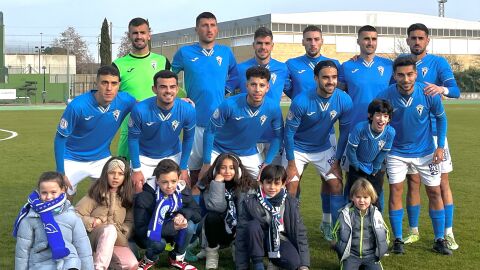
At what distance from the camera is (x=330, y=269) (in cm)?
540

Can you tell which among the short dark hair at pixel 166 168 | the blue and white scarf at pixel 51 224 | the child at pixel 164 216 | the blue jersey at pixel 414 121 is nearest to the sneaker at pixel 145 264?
the child at pixel 164 216

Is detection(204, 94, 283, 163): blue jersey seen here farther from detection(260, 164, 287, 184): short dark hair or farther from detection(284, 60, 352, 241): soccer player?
detection(260, 164, 287, 184): short dark hair

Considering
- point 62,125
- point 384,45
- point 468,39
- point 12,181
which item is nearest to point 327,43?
point 384,45

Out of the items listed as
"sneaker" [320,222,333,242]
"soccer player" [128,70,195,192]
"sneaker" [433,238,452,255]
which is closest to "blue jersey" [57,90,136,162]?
"soccer player" [128,70,195,192]

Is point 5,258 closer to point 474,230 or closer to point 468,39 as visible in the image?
point 474,230

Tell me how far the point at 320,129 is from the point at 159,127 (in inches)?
62.0

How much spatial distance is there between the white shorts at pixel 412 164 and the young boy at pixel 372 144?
17 cm

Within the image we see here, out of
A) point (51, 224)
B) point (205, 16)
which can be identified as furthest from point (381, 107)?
point (51, 224)

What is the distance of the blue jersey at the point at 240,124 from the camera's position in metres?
5.87

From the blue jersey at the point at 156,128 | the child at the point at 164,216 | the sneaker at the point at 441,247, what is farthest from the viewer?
the sneaker at the point at 441,247

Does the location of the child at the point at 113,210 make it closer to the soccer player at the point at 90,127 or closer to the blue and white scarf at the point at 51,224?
the blue and white scarf at the point at 51,224

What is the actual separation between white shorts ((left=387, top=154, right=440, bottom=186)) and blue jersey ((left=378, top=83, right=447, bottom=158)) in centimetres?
4

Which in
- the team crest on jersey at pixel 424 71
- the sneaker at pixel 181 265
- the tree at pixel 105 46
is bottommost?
the sneaker at pixel 181 265

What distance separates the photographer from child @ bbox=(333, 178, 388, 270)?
5.08 meters
